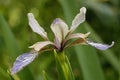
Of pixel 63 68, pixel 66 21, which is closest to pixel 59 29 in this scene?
pixel 63 68

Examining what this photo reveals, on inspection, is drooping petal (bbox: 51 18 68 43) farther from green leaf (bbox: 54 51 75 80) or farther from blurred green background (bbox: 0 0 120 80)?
blurred green background (bbox: 0 0 120 80)

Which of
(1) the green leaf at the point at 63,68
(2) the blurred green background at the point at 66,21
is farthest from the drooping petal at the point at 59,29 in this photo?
(2) the blurred green background at the point at 66,21

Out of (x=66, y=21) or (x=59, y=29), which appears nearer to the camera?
(x=59, y=29)

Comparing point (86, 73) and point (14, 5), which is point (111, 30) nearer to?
point (14, 5)

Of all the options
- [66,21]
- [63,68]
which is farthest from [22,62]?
[66,21]

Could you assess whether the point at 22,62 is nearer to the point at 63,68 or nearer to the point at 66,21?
the point at 63,68

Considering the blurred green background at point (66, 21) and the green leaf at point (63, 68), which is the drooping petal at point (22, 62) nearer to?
the green leaf at point (63, 68)

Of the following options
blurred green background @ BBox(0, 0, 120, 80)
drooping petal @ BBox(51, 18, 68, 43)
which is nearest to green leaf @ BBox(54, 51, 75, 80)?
drooping petal @ BBox(51, 18, 68, 43)

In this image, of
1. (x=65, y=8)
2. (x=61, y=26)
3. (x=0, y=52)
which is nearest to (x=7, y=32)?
(x=65, y=8)

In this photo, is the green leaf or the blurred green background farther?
the blurred green background
